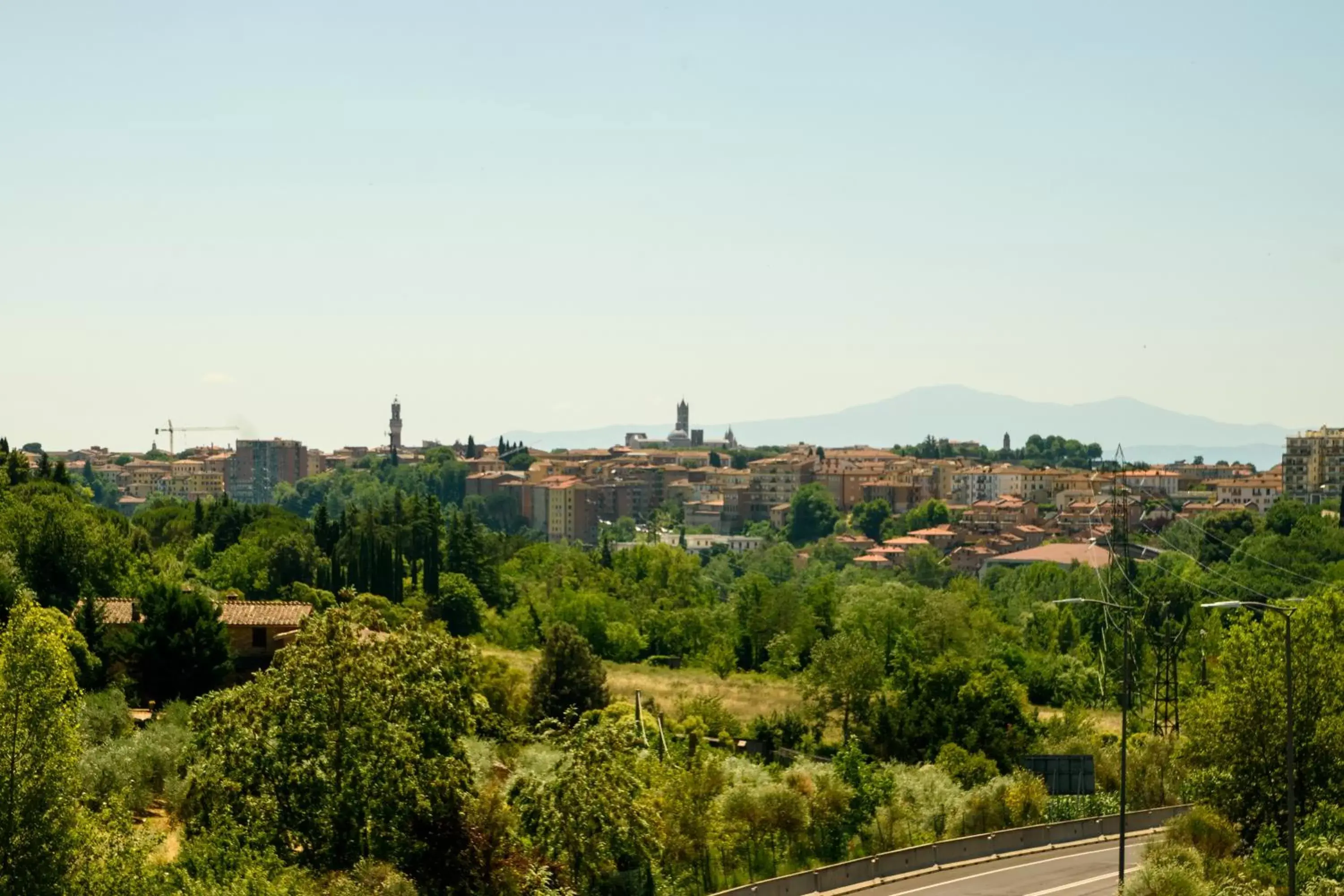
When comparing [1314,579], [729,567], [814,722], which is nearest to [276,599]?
[814,722]

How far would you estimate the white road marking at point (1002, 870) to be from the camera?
32062 millimetres

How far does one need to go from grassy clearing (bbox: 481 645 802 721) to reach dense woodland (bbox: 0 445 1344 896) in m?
0.96

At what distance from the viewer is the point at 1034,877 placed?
33.2 m

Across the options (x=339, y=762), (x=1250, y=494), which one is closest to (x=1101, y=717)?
(x=339, y=762)

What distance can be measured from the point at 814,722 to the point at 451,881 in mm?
26277

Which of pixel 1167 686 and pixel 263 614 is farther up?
pixel 263 614

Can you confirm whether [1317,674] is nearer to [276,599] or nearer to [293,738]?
[293,738]

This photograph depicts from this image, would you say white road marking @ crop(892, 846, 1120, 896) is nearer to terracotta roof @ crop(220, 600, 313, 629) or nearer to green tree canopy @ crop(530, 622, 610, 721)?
green tree canopy @ crop(530, 622, 610, 721)

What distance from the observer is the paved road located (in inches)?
1242

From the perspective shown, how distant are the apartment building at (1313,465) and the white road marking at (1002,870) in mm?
157566

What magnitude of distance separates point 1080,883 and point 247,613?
2408 cm

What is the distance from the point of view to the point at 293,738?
29859 mm

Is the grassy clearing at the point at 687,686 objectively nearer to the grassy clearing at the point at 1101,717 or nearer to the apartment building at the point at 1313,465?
the grassy clearing at the point at 1101,717

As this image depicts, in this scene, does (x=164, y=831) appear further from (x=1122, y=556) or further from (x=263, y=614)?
(x=1122, y=556)
